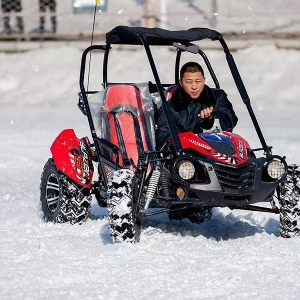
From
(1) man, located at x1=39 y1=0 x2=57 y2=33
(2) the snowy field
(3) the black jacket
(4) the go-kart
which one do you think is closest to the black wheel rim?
(4) the go-kart

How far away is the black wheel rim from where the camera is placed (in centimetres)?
888

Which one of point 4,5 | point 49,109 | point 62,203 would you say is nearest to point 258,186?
point 62,203

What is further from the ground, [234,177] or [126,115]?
[126,115]

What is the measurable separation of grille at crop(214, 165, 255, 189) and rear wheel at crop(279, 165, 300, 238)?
0.39 m

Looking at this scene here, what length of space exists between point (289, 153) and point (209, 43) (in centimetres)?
895

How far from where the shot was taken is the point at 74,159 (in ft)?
28.6

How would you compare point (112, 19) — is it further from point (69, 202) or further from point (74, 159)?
point (69, 202)

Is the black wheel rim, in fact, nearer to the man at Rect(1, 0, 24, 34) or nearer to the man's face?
the man's face

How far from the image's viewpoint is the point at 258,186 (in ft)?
24.1

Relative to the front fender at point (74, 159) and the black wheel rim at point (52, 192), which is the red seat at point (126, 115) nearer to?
the front fender at point (74, 159)

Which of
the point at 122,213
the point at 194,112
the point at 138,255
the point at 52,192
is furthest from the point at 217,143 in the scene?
the point at 52,192

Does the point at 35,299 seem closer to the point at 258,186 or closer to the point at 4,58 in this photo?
the point at 258,186

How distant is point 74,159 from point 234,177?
1.88m

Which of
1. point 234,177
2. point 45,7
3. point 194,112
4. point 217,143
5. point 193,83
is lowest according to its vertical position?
point 234,177
